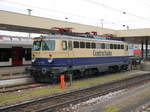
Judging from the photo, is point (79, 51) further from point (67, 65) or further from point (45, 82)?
point (45, 82)

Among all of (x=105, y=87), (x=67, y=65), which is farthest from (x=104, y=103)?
(x=67, y=65)

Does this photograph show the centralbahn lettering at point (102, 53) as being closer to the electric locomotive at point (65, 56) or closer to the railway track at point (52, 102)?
the electric locomotive at point (65, 56)

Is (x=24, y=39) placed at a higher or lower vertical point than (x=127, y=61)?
higher

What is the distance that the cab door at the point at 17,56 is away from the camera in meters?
21.5

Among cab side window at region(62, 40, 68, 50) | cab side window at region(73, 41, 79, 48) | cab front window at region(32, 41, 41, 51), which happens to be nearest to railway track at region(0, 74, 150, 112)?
cab side window at region(62, 40, 68, 50)

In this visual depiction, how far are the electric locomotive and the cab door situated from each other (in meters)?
6.22

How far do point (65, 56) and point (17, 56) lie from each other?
8.32 m

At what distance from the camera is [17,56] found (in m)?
21.9

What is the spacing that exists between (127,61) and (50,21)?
31.6ft

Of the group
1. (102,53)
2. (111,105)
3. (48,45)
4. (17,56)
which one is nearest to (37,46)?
(48,45)

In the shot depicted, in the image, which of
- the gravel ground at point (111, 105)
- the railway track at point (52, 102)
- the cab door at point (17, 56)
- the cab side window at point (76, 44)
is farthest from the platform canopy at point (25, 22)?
the gravel ground at point (111, 105)

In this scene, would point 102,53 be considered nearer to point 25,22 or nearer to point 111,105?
point 25,22

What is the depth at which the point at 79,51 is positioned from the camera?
54.3 ft

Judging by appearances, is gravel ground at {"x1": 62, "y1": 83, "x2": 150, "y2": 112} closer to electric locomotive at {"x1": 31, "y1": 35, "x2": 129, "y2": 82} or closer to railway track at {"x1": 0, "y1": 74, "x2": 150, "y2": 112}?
railway track at {"x1": 0, "y1": 74, "x2": 150, "y2": 112}
